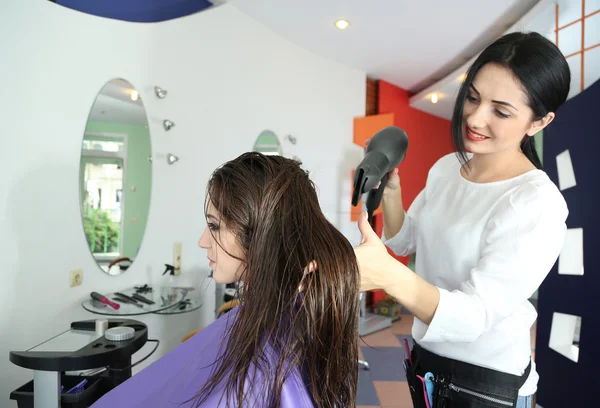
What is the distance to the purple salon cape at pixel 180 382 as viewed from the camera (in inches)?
31.5

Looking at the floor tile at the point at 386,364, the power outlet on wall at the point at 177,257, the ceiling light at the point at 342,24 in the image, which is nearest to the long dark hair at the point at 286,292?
the power outlet on wall at the point at 177,257

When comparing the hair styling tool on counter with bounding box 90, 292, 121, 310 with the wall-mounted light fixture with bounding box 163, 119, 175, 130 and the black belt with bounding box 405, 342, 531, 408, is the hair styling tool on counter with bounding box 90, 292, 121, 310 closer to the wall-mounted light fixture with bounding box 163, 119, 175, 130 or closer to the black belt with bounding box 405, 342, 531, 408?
the wall-mounted light fixture with bounding box 163, 119, 175, 130

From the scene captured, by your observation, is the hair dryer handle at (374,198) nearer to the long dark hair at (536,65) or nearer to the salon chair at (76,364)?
the long dark hair at (536,65)

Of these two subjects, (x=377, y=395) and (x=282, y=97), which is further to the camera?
(x=282, y=97)

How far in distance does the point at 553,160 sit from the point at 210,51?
2498 mm

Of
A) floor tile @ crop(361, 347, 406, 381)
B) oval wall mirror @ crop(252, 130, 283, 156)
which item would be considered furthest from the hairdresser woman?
oval wall mirror @ crop(252, 130, 283, 156)

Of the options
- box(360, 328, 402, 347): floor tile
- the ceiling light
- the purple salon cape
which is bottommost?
box(360, 328, 402, 347): floor tile

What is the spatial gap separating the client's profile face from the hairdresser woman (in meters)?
0.27

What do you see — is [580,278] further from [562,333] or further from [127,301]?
[127,301]

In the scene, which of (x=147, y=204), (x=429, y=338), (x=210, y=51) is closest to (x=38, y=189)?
(x=147, y=204)

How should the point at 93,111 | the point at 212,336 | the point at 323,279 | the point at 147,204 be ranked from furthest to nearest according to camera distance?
the point at 147,204 < the point at 93,111 < the point at 212,336 < the point at 323,279

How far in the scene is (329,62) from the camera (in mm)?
4633

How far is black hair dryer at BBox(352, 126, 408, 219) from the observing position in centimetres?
101

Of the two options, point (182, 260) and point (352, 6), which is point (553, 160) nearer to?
point (352, 6)
